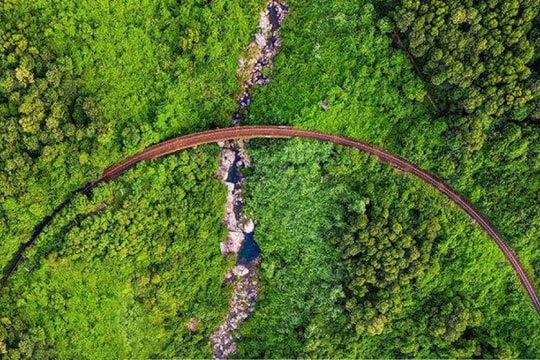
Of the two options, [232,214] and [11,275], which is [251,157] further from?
[11,275]

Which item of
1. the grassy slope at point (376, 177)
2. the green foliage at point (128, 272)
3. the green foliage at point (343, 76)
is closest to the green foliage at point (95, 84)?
the green foliage at point (128, 272)

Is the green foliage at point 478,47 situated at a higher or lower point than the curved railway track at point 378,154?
higher

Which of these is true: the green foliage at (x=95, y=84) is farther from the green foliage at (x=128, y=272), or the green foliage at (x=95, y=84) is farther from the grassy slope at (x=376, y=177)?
the grassy slope at (x=376, y=177)

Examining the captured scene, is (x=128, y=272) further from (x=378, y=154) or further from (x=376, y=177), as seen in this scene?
(x=378, y=154)

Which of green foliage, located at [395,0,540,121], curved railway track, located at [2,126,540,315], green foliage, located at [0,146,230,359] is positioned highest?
green foliage, located at [395,0,540,121]

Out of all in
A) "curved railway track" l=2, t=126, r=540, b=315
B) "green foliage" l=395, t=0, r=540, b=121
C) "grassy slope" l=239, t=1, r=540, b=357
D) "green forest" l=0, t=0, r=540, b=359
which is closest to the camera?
"green foliage" l=395, t=0, r=540, b=121

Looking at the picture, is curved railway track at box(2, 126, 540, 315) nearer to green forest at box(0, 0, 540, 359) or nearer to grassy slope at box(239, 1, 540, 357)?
green forest at box(0, 0, 540, 359)

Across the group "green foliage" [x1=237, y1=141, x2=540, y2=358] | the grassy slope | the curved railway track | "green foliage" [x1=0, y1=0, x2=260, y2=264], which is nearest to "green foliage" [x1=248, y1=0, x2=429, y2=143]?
the grassy slope
